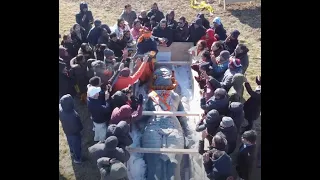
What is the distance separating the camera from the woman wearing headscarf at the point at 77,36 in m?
8.96

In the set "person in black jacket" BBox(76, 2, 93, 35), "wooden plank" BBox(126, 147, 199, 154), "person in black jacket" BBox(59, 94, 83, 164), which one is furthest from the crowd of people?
"person in black jacket" BBox(76, 2, 93, 35)

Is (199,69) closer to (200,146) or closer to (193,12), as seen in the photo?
(200,146)

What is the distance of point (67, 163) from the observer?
24.6 ft

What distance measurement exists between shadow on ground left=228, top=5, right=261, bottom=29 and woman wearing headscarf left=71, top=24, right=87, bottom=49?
651 centimetres

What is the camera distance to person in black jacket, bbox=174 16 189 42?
32.1 ft

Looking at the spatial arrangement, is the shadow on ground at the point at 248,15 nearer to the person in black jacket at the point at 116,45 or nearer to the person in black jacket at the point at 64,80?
the person in black jacket at the point at 116,45

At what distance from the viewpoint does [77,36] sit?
916cm

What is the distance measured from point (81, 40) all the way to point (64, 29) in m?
4.40

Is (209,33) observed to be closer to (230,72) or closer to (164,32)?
(164,32)

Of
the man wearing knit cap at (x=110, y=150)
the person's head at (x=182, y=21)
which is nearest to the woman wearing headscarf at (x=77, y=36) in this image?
the person's head at (x=182, y=21)

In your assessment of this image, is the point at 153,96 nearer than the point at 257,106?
No

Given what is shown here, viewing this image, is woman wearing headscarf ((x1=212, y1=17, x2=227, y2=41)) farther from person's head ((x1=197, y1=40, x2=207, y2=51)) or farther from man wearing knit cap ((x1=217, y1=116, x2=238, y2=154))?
man wearing knit cap ((x1=217, y1=116, x2=238, y2=154))

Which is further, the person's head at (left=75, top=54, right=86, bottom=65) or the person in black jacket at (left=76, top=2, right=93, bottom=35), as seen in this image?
the person in black jacket at (left=76, top=2, right=93, bottom=35)
